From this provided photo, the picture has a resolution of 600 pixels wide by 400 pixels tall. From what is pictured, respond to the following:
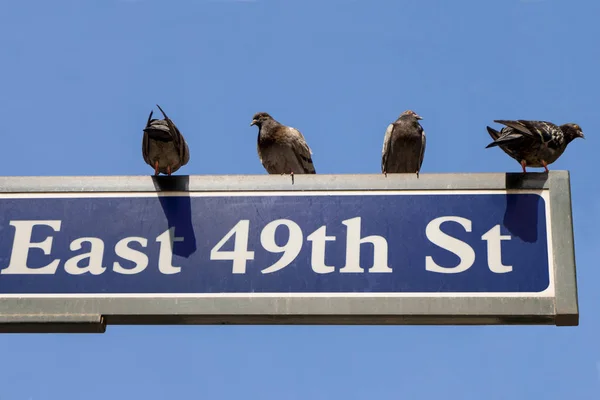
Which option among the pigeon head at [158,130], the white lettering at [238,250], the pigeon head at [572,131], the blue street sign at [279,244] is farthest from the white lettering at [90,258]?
the pigeon head at [572,131]

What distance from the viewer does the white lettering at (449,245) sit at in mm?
3650

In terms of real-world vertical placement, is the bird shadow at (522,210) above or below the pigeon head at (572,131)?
below

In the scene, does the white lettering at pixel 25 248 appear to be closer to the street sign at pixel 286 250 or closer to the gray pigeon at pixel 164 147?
the street sign at pixel 286 250

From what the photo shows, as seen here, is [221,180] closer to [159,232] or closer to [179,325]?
[159,232]

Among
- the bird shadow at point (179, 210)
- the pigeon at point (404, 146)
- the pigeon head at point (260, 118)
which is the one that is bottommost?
the bird shadow at point (179, 210)

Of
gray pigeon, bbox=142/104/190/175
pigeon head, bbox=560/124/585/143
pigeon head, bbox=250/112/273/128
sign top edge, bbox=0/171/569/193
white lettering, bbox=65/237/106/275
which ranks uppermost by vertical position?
pigeon head, bbox=250/112/273/128

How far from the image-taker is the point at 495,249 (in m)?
3.67

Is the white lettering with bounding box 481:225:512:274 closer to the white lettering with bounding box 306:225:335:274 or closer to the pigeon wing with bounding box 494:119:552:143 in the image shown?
the white lettering with bounding box 306:225:335:274

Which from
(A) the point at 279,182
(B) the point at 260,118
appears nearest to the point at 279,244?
(A) the point at 279,182

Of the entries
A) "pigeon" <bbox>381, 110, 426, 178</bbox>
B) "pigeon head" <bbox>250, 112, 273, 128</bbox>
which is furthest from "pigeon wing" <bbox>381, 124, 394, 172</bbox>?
"pigeon head" <bbox>250, 112, 273, 128</bbox>

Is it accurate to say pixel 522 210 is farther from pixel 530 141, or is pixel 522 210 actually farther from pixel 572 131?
pixel 572 131

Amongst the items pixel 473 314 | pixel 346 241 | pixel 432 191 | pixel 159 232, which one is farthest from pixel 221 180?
pixel 473 314

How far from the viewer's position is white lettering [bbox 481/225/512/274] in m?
3.62

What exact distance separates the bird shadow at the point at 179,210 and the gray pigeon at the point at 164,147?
93.9 inches
